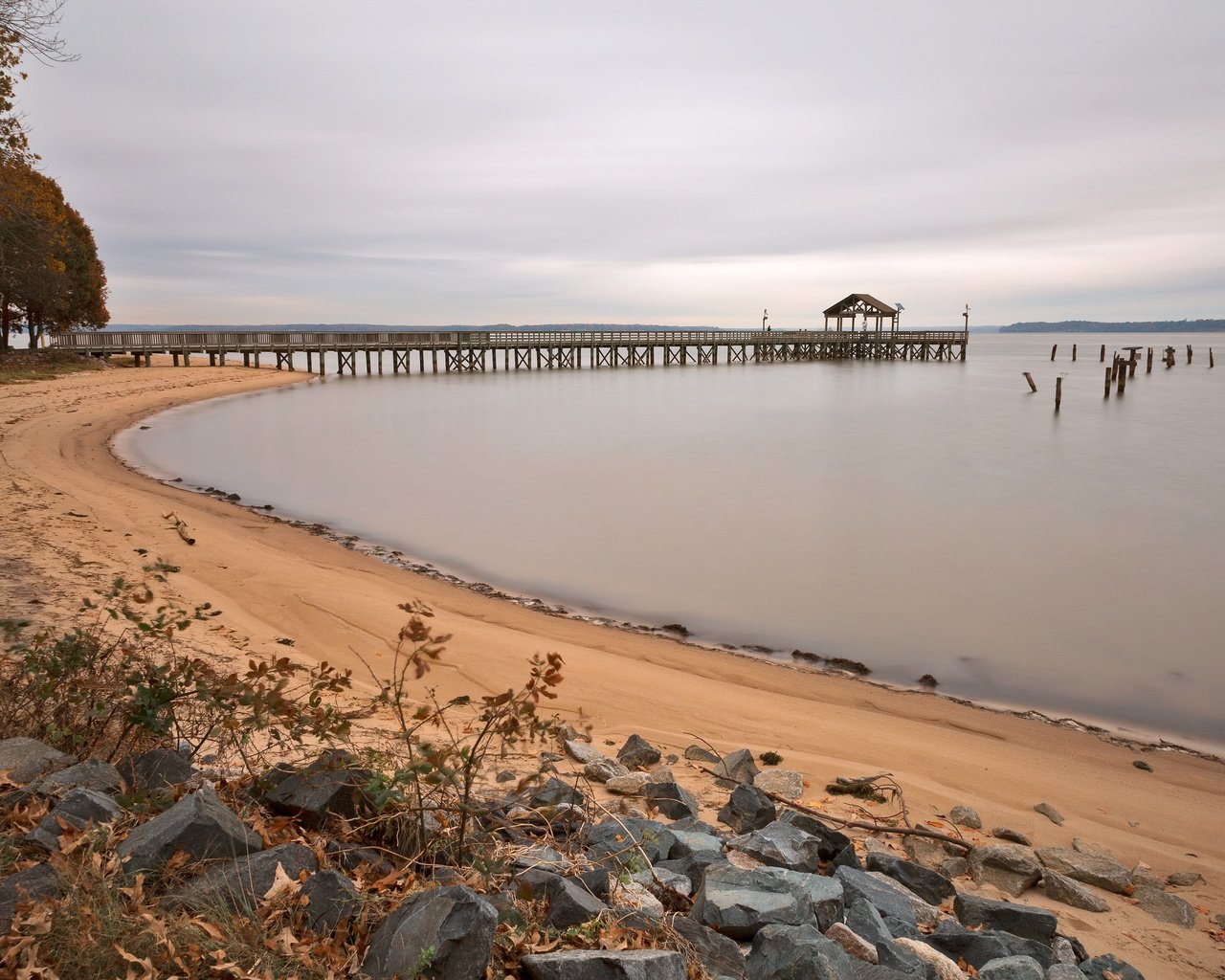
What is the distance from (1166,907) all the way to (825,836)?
2.04 m

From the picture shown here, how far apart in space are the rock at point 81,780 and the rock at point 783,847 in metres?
2.91

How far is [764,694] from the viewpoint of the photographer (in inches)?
340

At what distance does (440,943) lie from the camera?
2.79 m

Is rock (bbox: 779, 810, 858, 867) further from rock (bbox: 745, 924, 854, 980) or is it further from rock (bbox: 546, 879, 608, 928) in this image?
rock (bbox: 546, 879, 608, 928)

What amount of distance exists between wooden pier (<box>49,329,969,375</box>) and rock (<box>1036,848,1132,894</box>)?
179 ft

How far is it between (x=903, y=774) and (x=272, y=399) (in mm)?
43944

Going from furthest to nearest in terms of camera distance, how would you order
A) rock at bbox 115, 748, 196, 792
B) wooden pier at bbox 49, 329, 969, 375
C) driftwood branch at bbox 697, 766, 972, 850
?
wooden pier at bbox 49, 329, 969, 375 → driftwood branch at bbox 697, 766, 972, 850 → rock at bbox 115, 748, 196, 792

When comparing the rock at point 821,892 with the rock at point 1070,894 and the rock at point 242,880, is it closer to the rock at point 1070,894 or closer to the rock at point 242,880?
the rock at point 1070,894

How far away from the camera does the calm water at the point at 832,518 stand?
11.4m

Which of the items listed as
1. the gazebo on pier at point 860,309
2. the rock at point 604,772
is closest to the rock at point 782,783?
the rock at point 604,772

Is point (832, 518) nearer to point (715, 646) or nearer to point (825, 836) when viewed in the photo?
point (715, 646)

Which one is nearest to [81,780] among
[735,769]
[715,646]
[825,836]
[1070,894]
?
[825,836]

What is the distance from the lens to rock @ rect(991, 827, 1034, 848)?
5562 mm

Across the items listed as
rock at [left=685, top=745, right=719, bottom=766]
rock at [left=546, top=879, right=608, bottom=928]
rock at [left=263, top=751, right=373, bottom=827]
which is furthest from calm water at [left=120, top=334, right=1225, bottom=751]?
rock at [left=263, top=751, right=373, bottom=827]
